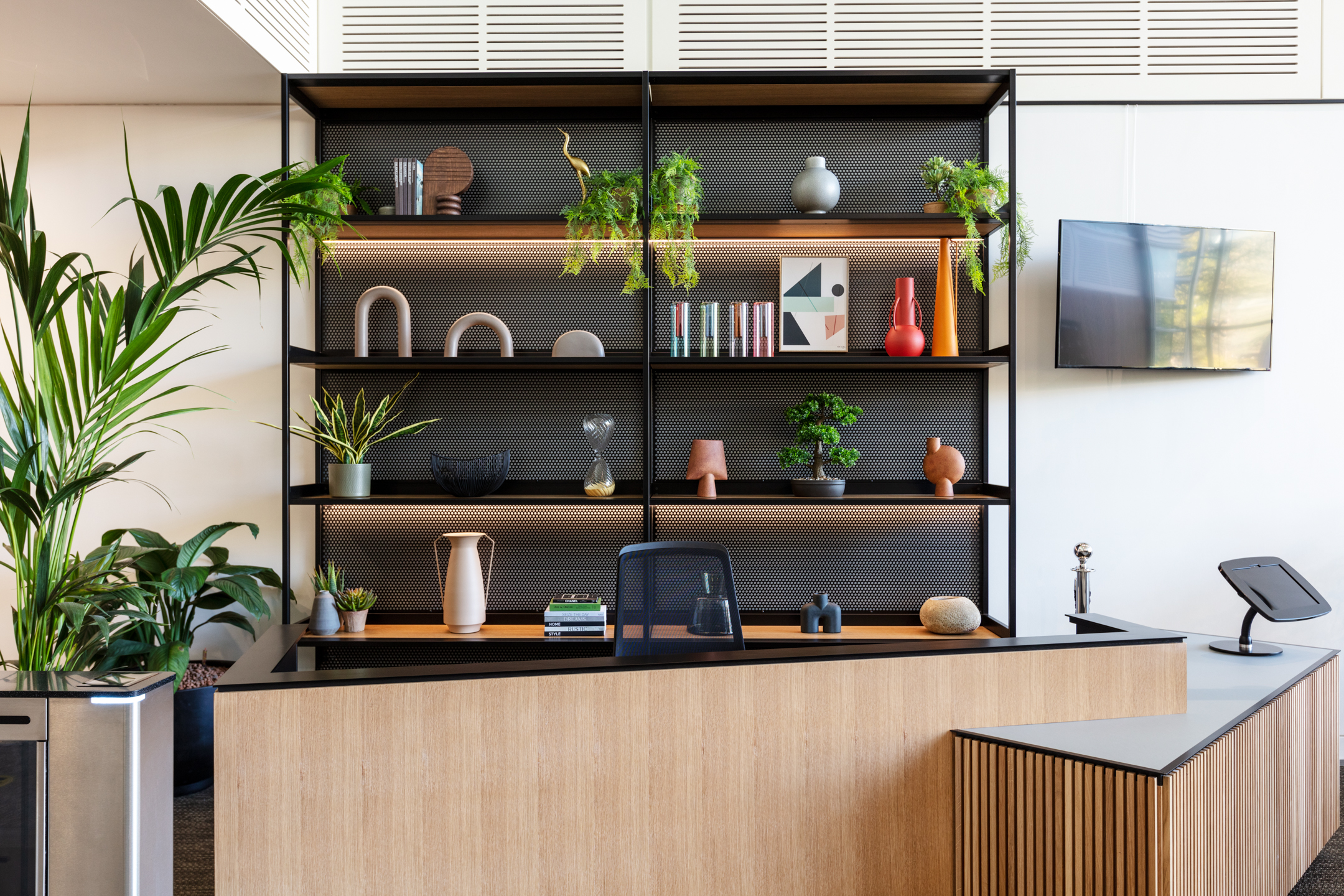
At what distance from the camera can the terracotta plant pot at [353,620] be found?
3.41 metres

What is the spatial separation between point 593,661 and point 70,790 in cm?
98

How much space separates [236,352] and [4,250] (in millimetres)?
1370

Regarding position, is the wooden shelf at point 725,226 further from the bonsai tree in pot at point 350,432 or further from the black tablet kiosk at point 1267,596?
the black tablet kiosk at point 1267,596

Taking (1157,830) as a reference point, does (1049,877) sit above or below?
below

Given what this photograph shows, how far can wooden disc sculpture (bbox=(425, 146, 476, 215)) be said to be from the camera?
345 centimetres

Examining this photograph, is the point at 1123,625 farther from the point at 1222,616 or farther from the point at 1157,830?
the point at 1222,616

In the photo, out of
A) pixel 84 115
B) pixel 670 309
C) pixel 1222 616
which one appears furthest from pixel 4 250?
pixel 1222 616

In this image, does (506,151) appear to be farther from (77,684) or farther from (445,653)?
(77,684)

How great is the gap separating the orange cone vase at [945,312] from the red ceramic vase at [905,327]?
67 mm

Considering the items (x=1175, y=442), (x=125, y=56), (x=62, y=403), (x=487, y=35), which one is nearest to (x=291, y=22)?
(x=125, y=56)

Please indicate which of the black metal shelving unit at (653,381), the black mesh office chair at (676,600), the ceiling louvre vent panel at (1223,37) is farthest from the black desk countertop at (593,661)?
the ceiling louvre vent panel at (1223,37)

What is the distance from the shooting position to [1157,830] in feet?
5.12

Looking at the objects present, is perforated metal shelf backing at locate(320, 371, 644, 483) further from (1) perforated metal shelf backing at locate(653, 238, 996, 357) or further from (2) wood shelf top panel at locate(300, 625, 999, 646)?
(2) wood shelf top panel at locate(300, 625, 999, 646)

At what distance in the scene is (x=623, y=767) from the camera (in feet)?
5.73
